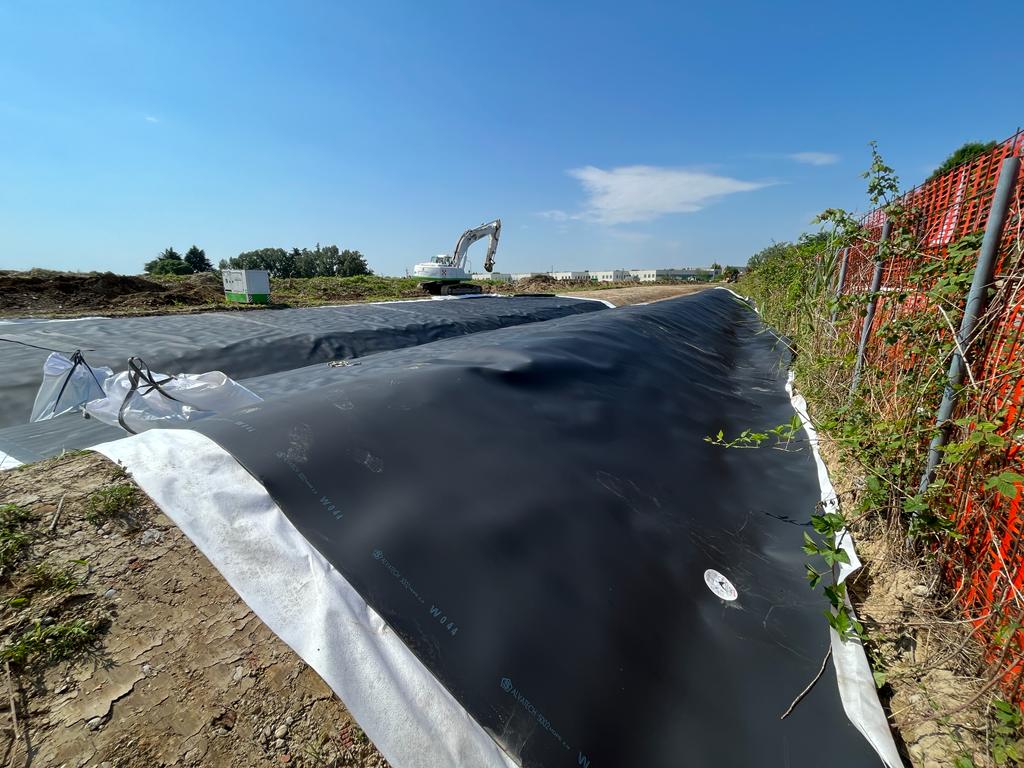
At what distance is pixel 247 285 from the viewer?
492 inches

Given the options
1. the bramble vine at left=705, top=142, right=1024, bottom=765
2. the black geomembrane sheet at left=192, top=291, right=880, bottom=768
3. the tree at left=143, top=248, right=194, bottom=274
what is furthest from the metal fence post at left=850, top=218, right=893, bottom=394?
the tree at left=143, top=248, right=194, bottom=274

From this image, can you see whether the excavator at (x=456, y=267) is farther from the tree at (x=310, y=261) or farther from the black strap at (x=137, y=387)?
the tree at (x=310, y=261)

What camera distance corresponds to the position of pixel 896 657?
135 centimetres

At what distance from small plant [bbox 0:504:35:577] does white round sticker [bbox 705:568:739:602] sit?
80.6 inches

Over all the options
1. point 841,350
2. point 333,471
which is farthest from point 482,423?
point 841,350

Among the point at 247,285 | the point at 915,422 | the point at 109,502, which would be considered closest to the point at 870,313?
the point at 915,422

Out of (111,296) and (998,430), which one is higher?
(111,296)

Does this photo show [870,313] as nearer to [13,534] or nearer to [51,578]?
[51,578]

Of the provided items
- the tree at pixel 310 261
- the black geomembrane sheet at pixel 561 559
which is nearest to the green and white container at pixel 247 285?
the black geomembrane sheet at pixel 561 559

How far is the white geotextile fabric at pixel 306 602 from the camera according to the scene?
2.88 ft

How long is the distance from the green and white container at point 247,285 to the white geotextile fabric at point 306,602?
13.4 meters

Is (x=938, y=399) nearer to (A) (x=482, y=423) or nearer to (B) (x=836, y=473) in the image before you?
(B) (x=836, y=473)

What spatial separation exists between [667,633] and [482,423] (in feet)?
3.27

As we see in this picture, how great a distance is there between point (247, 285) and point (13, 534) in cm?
1366
